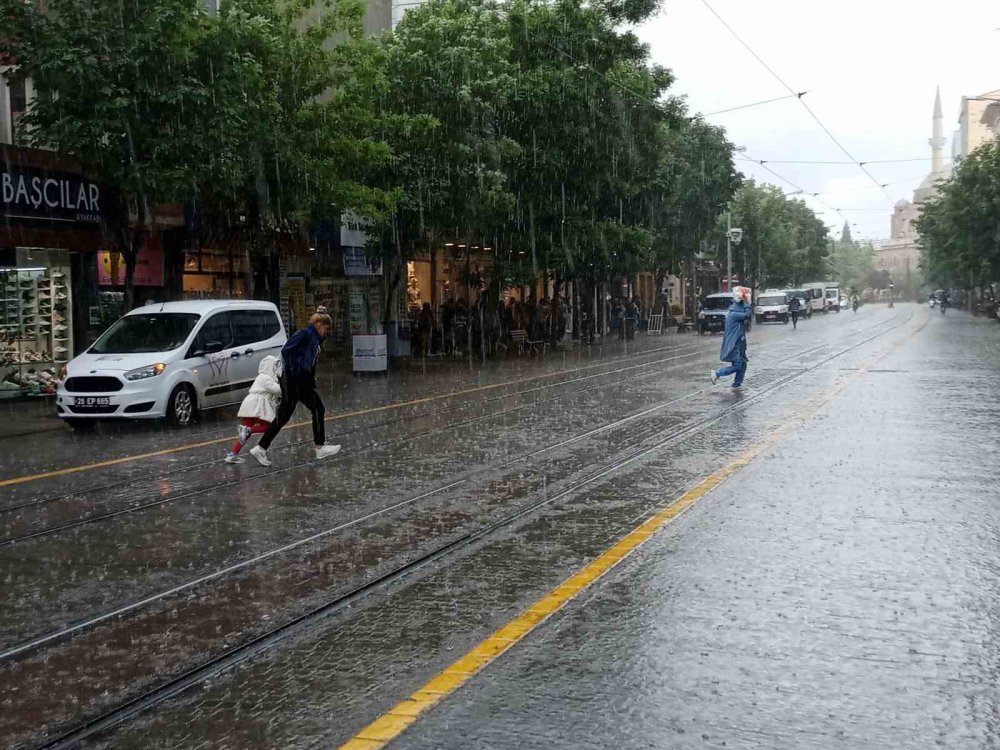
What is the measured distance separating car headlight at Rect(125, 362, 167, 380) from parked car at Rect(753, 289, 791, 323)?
5128 centimetres

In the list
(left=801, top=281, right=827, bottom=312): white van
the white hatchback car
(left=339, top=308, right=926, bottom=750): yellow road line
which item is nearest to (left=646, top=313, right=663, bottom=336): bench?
the white hatchback car

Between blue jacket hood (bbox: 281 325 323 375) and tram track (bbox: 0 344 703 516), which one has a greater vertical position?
blue jacket hood (bbox: 281 325 323 375)

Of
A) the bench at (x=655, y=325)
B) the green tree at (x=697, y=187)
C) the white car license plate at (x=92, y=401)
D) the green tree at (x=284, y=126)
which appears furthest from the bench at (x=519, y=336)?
the white car license plate at (x=92, y=401)

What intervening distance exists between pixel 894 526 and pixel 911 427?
611cm

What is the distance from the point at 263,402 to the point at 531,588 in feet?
18.6

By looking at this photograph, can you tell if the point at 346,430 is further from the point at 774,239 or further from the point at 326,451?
the point at 774,239

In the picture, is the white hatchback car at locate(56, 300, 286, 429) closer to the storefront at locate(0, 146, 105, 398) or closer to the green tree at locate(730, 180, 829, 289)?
the storefront at locate(0, 146, 105, 398)

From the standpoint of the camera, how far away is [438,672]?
491 cm

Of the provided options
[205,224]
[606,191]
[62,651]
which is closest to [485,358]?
[606,191]

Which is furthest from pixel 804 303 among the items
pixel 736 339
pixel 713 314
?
pixel 736 339

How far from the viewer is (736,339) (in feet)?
63.3

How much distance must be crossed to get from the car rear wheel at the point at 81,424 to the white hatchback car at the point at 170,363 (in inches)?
0.5

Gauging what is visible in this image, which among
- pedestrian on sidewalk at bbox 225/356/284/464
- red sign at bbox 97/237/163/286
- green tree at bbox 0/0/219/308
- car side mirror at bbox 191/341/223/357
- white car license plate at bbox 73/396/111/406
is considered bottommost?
white car license plate at bbox 73/396/111/406

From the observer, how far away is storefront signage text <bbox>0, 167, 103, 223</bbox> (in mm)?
20938
